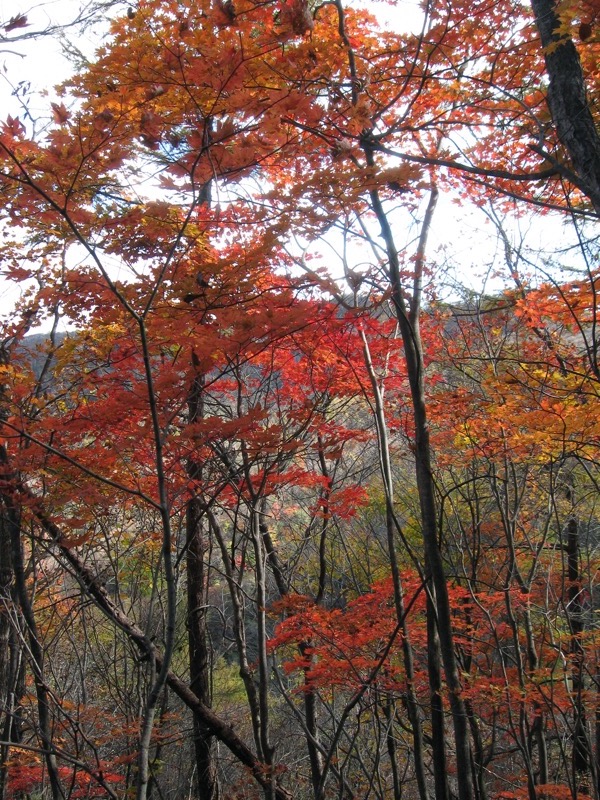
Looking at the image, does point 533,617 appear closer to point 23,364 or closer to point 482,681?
point 482,681


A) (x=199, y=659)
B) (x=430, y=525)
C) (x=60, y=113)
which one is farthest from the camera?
(x=199, y=659)

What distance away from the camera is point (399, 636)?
524 centimetres

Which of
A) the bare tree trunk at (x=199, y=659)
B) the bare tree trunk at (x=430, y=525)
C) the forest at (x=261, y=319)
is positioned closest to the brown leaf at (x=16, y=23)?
the forest at (x=261, y=319)

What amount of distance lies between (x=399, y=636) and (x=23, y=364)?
168 inches

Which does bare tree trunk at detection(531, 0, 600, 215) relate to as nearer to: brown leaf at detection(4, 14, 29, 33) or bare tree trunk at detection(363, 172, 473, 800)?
bare tree trunk at detection(363, 172, 473, 800)

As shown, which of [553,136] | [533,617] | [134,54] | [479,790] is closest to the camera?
[134,54]

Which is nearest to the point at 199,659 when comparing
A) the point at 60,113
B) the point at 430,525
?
the point at 430,525

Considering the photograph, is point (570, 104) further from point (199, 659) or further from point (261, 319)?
point (199, 659)

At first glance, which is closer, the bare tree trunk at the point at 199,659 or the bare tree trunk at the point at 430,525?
the bare tree trunk at the point at 430,525

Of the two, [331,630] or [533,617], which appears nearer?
[331,630]

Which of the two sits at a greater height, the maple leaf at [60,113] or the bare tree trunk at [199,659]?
the maple leaf at [60,113]

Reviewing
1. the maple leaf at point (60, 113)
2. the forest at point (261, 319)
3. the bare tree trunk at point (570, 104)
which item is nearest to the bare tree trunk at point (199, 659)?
the forest at point (261, 319)

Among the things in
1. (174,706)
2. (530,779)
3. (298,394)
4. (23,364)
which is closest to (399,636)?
(530,779)

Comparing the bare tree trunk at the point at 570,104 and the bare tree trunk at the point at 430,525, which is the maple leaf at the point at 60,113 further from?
the bare tree trunk at the point at 570,104
